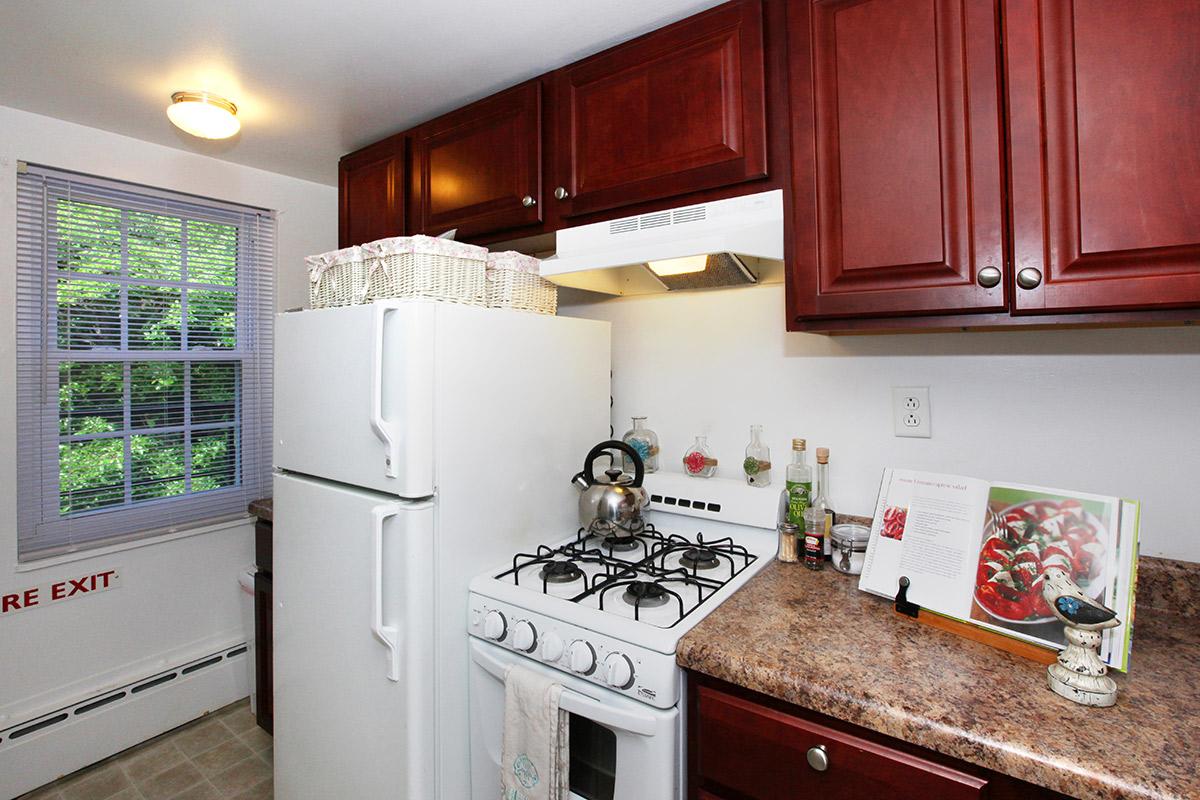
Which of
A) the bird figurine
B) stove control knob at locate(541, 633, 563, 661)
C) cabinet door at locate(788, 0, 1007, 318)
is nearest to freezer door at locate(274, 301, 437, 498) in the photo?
stove control knob at locate(541, 633, 563, 661)

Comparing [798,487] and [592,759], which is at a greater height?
[798,487]

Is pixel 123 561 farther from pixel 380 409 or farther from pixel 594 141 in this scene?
pixel 594 141

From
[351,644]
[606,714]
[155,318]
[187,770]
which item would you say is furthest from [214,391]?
[606,714]

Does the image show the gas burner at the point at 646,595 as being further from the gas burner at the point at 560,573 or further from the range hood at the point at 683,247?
the range hood at the point at 683,247

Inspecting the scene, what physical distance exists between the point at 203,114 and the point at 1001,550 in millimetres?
2405

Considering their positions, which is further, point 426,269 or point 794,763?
point 426,269

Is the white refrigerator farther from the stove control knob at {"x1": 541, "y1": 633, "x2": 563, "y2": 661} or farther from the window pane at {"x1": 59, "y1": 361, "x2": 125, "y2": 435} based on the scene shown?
the window pane at {"x1": 59, "y1": 361, "x2": 125, "y2": 435}

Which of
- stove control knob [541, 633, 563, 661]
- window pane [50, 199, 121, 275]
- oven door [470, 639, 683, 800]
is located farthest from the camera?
window pane [50, 199, 121, 275]

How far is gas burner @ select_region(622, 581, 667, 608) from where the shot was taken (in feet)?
4.12

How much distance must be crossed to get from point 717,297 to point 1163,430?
1.09 m

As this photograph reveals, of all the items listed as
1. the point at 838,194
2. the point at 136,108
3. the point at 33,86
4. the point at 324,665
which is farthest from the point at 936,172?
the point at 33,86

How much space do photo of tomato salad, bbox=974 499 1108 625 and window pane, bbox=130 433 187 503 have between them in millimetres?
2750

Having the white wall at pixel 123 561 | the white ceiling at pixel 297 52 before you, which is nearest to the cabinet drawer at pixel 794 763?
the white ceiling at pixel 297 52

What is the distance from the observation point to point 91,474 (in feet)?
7.14
